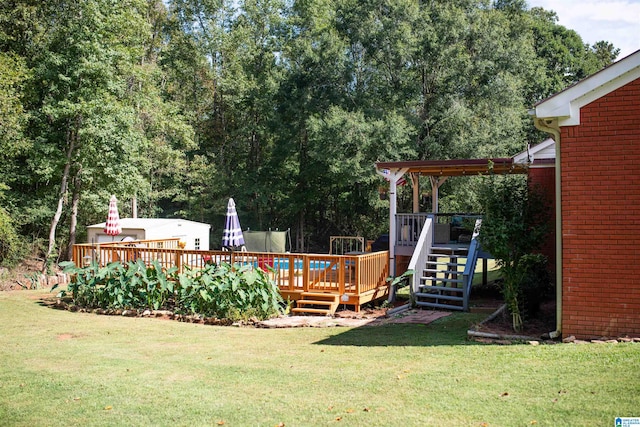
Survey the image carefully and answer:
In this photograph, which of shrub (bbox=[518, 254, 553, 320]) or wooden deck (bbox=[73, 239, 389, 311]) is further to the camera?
wooden deck (bbox=[73, 239, 389, 311])

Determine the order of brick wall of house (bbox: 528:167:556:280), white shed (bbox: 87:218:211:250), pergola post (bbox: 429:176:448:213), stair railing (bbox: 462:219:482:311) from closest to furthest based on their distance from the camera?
brick wall of house (bbox: 528:167:556:280) → stair railing (bbox: 462:219:482:311) → pergola post (bbox: 429:176:448:213) → white shed (bbox: 87:218:211:250)

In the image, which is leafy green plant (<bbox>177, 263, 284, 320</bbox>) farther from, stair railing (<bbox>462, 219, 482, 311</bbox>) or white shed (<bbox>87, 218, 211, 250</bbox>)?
white shed (<bbox>87, 218, 211, 250</bbox>)

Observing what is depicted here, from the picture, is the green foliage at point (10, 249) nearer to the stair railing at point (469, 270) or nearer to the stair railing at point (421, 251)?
the stair railing at point (421, 251)

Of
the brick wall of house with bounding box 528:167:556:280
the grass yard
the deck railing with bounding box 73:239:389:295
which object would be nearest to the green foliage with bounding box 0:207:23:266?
the deck railing with bounding box 73:239:389:295

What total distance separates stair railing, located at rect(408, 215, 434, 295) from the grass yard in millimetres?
3405

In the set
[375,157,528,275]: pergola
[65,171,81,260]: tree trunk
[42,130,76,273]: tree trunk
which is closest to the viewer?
[375,157,528,275]: pergola

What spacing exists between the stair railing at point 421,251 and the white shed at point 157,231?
384 inches

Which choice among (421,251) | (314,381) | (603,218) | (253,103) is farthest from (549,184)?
(253,103)

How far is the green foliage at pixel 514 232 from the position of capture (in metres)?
8.41

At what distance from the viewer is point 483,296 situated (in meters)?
14.2

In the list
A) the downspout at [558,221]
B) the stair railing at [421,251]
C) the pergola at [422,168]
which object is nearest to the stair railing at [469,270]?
the stair railing at [421,251]

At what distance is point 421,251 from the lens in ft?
42.3

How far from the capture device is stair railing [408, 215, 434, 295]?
12.4m

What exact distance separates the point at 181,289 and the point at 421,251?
547 cm
